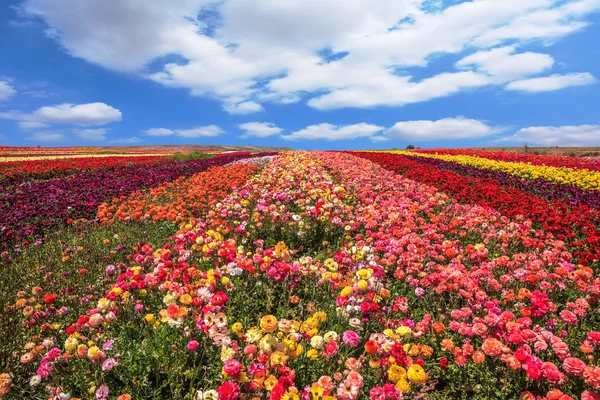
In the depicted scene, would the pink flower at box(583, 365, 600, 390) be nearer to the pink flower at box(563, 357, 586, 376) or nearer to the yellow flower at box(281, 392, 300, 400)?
the pink flower at box(563, 357, 586, 376)

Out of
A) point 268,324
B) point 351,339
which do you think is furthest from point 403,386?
point 268,324

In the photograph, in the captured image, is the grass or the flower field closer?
the flower field

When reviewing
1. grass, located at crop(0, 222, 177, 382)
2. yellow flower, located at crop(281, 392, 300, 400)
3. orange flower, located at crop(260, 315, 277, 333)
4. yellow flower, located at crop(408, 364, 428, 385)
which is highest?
orange flower, located at crop(260, 315, 277, 333)

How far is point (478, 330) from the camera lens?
2920 mm

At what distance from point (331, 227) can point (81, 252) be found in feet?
15.0

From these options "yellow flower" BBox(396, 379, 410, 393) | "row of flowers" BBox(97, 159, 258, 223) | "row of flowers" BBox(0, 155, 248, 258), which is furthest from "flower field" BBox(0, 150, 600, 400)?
"row of flowers" BBox(97, 159, 258, 223)

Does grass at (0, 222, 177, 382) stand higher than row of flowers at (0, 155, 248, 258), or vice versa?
row of flowers at (0, 155, 248, 258)

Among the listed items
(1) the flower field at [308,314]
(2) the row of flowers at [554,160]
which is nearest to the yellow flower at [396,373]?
(1) the flower field at [308,314]

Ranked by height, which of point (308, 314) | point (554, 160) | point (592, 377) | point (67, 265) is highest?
point (554, 160)

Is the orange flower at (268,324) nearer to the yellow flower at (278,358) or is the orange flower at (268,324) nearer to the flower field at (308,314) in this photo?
the flower field at (308,314)

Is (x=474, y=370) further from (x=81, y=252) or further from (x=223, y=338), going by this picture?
(x=81, y=252)

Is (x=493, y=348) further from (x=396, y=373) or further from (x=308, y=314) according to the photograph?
(x=308, y=314)

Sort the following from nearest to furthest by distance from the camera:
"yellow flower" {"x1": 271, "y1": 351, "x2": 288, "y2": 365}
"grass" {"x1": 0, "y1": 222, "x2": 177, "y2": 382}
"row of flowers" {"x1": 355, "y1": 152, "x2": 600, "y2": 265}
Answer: "yellow flower" {"x1": 271, "y1": 351, "x2": 288, "y2": 365} → "grass" {"x1": 0, "y1": 222, "x2": 177, "y2": 382} → "row of flowers" {"x1": 355, "y1": 152, "x2": 600, "y2": 265}

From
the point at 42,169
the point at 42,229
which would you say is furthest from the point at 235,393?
the point at 42,169
